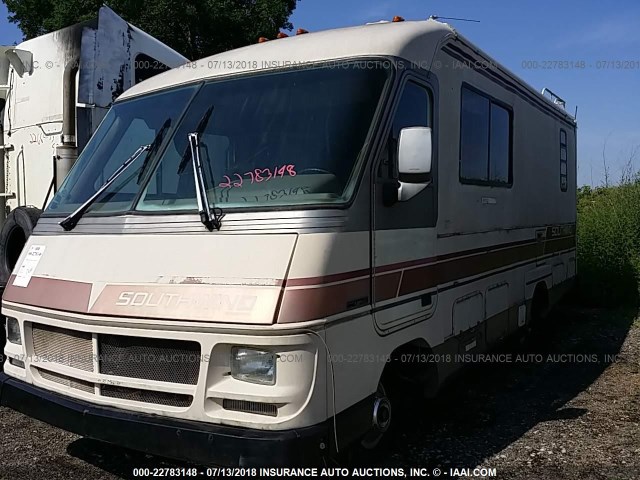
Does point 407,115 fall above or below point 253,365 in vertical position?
above

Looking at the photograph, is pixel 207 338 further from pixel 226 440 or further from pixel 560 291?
pixel 560 291

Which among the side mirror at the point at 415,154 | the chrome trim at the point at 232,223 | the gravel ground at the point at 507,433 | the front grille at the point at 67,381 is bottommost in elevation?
the gravel ground at the point at 507,433

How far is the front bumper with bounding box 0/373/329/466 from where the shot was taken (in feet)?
10.0

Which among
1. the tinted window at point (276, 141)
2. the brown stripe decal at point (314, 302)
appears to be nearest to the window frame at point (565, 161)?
the tinted window at point (276, 141)

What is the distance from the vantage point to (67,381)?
3.78 metres

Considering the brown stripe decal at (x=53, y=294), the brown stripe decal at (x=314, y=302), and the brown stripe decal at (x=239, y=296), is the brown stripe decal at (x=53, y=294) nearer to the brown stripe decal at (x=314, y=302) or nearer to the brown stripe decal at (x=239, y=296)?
the brown stripe decal at (x=239, y=296)

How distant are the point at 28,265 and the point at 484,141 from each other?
364 centimetres

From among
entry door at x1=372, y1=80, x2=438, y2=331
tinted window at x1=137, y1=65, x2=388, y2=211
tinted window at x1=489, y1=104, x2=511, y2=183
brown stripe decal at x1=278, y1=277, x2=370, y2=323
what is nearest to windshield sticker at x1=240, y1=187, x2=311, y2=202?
tinted window at x1=137, y1=65, x2=388, y2=211

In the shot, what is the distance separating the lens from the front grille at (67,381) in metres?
3.66

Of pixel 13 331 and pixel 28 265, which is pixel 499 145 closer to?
pixel 28 265

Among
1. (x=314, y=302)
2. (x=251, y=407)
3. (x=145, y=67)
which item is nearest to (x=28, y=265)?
(x=251, y=407)

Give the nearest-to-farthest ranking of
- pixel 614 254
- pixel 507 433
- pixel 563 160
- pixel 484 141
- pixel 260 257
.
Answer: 1. pixel 260 257
2. pixel 507 433
3. pixel 484 141
4. pixel 563 160
5. pixel 614 254

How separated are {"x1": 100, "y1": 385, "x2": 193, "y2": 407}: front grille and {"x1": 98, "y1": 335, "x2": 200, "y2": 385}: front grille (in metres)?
0.08

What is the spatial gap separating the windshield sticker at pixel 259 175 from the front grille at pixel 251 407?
1195mm
